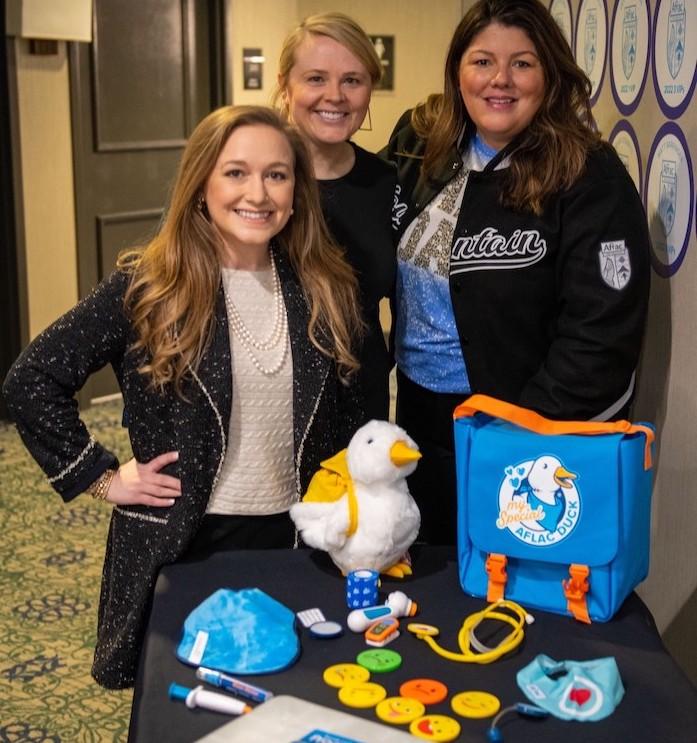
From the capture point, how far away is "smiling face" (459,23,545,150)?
213cm

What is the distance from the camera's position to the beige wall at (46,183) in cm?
520

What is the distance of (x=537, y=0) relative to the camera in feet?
7.19

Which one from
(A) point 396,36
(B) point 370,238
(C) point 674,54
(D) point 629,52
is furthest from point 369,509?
(A) point 396,36

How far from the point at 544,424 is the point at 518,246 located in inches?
20.1

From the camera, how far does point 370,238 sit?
2334mm

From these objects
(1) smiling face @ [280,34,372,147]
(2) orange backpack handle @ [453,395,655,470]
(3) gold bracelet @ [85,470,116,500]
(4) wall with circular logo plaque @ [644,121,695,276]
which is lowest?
(3) gold bracelet @ [85,470,116,500]

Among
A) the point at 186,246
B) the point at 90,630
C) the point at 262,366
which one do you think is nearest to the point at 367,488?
the point at 262,366

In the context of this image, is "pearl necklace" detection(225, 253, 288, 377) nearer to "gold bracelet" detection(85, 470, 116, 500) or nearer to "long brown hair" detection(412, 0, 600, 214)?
"gold bracelet" detection(85, 470, 116, 500)

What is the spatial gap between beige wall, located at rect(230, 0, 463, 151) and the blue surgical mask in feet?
18.4

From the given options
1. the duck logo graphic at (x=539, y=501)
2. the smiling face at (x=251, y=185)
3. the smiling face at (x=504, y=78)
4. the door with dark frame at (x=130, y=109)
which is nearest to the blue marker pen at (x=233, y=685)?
the duck logo graphic at (x=539, y=501)

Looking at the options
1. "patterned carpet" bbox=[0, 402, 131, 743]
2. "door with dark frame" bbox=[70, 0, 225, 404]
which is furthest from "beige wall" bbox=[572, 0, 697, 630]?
"door with dark frame" bbox=[70, 0, 225, 404]

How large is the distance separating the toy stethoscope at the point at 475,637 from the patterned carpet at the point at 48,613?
1.39 m

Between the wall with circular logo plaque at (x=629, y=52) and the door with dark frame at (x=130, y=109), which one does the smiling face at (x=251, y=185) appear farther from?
the door with dark frame at (x=130, y=109)

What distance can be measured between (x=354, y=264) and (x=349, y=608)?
2.73 feet
